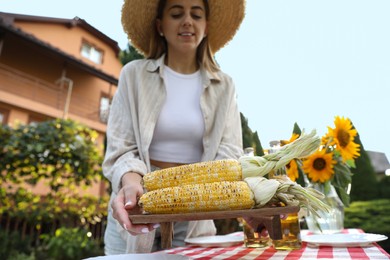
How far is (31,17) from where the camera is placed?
1351cm

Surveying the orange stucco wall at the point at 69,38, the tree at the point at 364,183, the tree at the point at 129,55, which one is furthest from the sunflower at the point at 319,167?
the orange stucco wall at the point at 69,38

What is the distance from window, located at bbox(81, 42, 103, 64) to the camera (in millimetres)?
15927

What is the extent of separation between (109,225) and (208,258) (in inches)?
29.1

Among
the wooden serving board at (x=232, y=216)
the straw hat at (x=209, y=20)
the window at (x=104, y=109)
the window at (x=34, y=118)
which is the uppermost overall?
the window at (x=104, y=109)

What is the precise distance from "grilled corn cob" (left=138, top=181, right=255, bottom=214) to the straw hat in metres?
1.41

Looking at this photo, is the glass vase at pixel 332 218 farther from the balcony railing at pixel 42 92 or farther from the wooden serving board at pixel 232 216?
the balcony railing at pixel 42 92

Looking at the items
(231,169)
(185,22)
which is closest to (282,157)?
(231,169)

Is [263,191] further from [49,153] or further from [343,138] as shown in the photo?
[49,153]

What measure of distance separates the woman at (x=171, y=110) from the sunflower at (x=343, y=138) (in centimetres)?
56

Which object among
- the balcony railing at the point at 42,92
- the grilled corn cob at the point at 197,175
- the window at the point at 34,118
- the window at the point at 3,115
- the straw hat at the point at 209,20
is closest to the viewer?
the grilled corn cob at the point at 197,175

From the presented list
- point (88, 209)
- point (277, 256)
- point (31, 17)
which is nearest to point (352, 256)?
point (277, 256)

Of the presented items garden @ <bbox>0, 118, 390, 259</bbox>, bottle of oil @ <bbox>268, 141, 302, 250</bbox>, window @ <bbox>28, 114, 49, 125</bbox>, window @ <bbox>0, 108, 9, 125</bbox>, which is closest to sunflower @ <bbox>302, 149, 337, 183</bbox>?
bottle of oil @ <bbox>268, 141, 302, 250</bbox>

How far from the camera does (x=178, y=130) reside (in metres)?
1.66

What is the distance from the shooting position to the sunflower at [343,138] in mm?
1705
